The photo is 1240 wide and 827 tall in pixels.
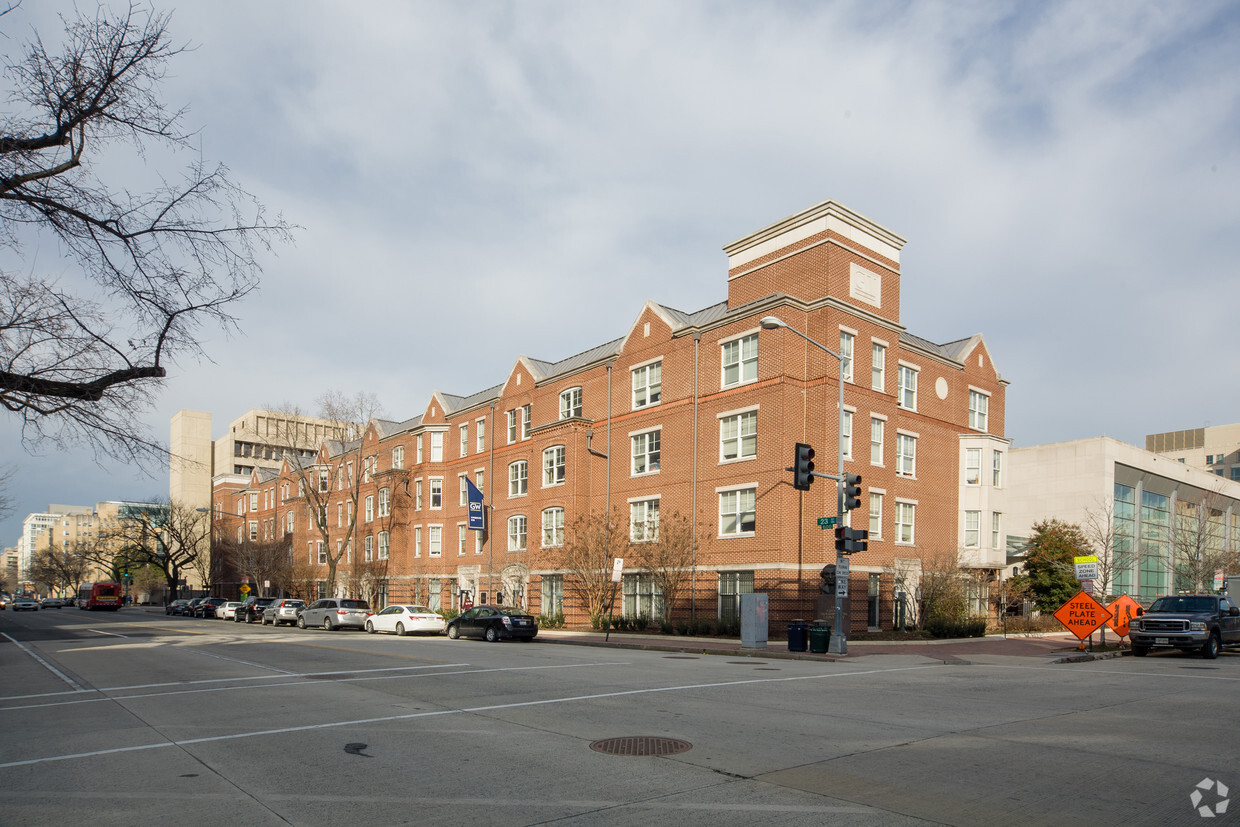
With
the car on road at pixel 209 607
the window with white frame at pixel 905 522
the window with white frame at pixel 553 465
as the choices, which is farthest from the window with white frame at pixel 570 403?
the car on road at pixel 209 607

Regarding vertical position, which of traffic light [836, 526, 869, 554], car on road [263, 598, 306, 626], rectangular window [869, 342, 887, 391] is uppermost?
rectangular window [869, 342, 887, 391]

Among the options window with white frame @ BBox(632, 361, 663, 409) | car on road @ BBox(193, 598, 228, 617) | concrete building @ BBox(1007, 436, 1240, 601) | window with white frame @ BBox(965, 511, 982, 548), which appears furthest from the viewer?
car on road @ BBox(193, 598, 228, 617)

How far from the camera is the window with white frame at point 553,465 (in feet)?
140

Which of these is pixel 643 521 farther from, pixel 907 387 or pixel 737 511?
pixel 907 387

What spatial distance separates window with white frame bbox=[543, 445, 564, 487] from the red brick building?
3.8 inches

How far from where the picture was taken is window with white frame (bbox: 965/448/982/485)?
133 feet

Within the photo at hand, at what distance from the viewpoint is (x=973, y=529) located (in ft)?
132

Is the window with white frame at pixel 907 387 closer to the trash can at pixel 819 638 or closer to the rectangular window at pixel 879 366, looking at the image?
the rectangular window at pixel 879 366

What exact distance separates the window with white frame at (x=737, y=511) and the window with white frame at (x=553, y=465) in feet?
35.8

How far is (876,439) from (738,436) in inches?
228

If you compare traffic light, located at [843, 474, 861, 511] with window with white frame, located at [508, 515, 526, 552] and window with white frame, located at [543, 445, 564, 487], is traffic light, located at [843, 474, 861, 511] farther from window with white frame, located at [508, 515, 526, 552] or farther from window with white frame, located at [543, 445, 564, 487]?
window with white frame, located at [508, 515, 526, 552]

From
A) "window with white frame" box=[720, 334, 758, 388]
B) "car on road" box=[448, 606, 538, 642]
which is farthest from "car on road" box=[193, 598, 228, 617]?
"window with white frame" box=[720, 334, 758, 388]

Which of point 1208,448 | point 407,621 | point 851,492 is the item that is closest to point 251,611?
point 407,621

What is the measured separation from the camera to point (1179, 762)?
28.8 feet
